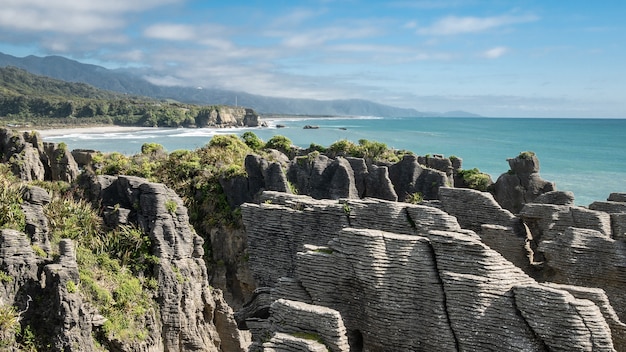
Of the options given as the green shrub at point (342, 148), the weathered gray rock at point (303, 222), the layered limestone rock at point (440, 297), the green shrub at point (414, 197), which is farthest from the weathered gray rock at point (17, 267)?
the green shrub at point (342, 148)

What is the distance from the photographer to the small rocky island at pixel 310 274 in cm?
1219

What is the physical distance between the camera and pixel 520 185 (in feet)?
106

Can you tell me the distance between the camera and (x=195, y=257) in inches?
762

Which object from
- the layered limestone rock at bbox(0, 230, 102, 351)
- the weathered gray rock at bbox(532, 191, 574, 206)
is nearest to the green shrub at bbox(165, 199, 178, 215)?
the layered limestone rock at bbox(0, 230, 102, 351)

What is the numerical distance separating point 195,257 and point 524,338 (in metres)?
12.0

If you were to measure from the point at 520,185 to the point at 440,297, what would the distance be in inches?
862

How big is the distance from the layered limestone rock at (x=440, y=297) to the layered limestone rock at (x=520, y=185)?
17925mm

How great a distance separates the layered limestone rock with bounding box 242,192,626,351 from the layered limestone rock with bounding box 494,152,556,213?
1792 cm

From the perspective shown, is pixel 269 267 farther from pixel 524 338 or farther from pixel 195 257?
pixel 524 338

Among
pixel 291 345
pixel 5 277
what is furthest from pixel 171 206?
pixel 291 345

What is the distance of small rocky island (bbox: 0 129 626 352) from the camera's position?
40.0ft

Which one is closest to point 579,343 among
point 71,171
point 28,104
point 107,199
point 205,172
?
point 107,199

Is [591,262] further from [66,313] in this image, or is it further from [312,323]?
[66,313]

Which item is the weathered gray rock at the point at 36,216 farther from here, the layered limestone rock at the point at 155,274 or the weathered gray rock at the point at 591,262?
the weathered gray rock at the point at 591,262
